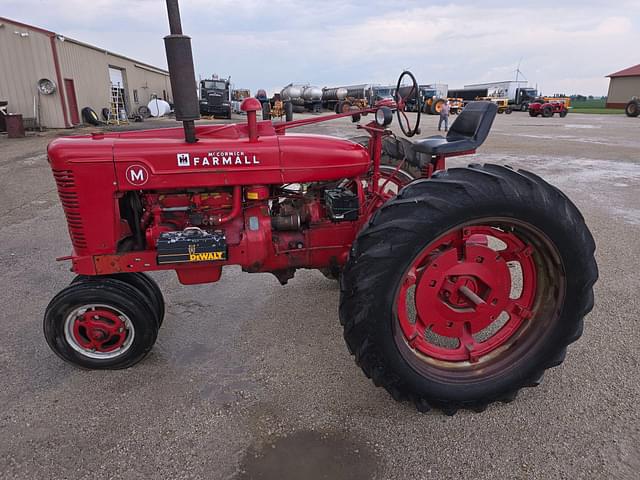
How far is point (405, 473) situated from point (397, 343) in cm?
52

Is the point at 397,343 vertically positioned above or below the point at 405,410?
above

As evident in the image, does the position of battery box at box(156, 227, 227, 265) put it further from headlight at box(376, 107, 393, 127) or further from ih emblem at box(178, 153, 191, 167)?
headlight at box(376, 107, 393, 127)

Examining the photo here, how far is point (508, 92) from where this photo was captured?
41.4 metres

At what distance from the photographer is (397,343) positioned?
205 centimetres

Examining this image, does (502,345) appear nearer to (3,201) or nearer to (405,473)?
(405,473)

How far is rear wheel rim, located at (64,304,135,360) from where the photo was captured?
2453 mm

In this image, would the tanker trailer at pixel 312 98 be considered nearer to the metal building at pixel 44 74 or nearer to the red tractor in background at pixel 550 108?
the red tractor in background at pixel 550 108

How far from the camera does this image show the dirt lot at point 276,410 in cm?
188

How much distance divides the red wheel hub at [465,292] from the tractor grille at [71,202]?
1692 mm

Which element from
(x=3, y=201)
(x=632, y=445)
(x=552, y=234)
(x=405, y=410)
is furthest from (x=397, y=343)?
(x=3, y=201)

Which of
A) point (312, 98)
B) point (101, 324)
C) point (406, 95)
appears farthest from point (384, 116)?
point (312, 98)

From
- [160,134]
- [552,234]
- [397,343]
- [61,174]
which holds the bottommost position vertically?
[397,343]

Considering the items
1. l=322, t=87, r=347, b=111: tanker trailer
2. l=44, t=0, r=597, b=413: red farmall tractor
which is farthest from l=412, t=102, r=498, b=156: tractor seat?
l=322, t=87, r=347, b=111: tanker trailer

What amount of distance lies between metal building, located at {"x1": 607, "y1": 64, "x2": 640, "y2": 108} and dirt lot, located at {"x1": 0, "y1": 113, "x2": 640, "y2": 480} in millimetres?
47953
